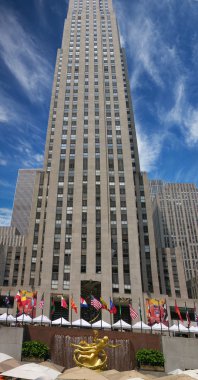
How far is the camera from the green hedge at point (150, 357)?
110ft

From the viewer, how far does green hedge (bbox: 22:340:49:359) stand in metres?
34.2

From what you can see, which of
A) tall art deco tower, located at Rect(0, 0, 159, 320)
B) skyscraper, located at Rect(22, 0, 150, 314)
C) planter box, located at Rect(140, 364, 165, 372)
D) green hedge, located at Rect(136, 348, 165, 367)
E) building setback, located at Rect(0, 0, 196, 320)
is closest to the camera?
planter box, located at Rect(140, 364, 165, 372)

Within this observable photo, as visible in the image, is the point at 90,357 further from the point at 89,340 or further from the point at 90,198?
the point at 90,198

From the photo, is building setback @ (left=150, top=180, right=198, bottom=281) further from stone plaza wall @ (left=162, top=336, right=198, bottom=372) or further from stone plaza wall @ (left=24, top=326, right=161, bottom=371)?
stone plaza wall @ (left=24, top=326, right=161, bottom=371)

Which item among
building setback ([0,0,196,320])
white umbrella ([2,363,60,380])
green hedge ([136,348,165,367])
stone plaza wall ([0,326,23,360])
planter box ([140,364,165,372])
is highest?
building setback ([0,0,196,320])

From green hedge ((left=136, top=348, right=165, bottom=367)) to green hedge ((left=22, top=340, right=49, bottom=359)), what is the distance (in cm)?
1094

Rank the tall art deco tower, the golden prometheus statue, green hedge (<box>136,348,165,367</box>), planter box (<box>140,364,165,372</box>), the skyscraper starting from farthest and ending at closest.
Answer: the skyscraper, the tall art deco tower, green hedge (<box>136,348,165,367</box>), planter box (<box>140,364,165,372</box>), the golden prometheus statue

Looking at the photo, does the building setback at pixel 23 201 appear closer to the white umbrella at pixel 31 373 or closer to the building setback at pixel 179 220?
the building setback at pixel 179 220

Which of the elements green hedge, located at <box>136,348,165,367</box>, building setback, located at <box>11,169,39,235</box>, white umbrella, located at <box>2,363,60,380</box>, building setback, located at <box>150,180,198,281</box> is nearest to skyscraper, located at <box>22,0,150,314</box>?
green hedge, located at <box>136,348,165,367</box>

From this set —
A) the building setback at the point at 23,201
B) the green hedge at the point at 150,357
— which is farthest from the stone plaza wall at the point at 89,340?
the building setback at the point at 23,201

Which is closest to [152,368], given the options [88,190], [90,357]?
[90,357]

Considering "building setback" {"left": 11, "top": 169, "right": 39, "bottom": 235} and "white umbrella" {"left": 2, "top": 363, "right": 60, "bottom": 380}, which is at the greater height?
"building setback" {"left": 11, "top": 169, "right": 39, "bottom": 235}

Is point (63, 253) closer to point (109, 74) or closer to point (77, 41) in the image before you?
point (109, 74)

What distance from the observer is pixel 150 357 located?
3366 cm
